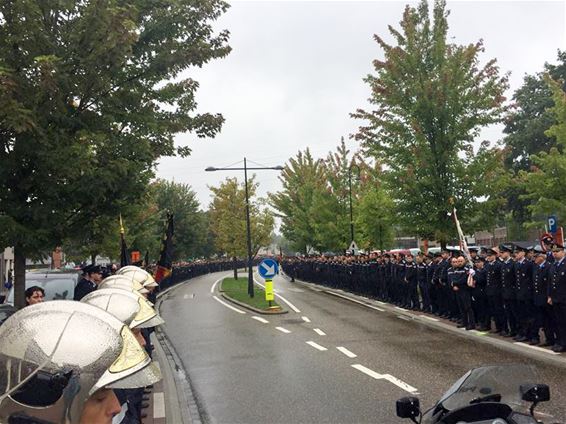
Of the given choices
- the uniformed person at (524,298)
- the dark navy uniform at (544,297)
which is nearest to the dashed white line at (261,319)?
the uniformed person at (524,298)

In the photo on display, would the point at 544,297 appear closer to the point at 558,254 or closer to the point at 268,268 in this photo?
the point at 558,254

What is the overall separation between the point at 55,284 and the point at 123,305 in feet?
34.1

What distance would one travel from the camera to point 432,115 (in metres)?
21.1

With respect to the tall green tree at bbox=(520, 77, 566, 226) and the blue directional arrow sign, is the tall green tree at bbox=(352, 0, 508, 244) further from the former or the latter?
the blue directional arrow sign

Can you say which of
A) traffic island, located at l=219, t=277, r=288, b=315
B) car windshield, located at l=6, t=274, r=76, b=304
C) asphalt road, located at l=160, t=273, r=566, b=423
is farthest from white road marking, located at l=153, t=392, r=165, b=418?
traffic island, located at l=219, t=277, r=288, b=315

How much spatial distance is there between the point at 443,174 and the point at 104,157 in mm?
14780

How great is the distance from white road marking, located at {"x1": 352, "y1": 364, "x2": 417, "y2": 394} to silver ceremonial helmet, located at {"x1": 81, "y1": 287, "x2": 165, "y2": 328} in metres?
5.16

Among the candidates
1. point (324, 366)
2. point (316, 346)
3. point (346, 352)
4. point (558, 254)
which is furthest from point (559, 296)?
point (316, 346)

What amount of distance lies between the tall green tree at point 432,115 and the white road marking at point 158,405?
582 inches

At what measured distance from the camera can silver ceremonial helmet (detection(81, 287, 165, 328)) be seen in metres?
3.71

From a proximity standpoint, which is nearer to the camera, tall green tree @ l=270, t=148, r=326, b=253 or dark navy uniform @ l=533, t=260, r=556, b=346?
dark navy uniform @ l=533, t=260, r=556, b=346

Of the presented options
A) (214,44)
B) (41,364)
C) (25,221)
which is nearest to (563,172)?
(214,44)

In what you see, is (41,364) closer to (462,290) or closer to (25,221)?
(25,221)

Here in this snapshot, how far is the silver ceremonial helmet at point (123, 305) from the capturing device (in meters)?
3.71
